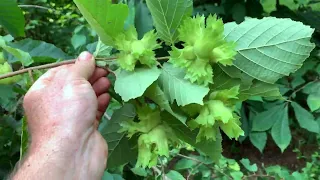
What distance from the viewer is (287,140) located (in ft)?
6.19

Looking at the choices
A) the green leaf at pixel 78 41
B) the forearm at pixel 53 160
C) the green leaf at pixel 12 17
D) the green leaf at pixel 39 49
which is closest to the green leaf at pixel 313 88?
the green leaf at pixel 78 41

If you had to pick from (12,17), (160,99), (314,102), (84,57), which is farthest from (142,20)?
(160,99)

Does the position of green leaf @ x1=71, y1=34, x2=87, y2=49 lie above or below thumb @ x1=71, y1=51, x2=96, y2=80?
below

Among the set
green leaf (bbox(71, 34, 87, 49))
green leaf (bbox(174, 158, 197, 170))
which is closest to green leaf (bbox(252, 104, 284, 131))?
green leaf (bbox(174, 158, 197, 170))

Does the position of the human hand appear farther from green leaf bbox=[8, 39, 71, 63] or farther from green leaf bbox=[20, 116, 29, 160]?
green leaf bbox=[8, 39, 71, 63]

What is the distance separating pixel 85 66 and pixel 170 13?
0.17 meters

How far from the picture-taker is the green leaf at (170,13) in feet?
2.42

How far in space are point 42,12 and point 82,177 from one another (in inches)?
83.0

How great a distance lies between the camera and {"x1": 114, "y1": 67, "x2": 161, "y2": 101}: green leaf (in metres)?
0.68

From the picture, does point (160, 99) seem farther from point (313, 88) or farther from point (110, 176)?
point (313, 88)

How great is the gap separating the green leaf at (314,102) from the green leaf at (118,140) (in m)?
1.01

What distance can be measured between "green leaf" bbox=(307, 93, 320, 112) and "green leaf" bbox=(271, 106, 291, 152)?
0.16 m

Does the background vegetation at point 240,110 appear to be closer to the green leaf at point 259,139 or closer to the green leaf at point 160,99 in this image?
the green leaf at point 259,139

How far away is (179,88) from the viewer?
0.70m
